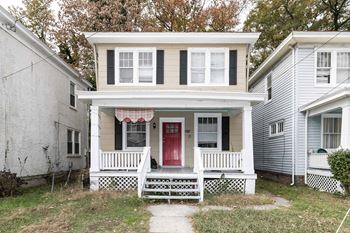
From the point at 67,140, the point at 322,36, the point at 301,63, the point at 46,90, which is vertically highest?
the point at 322,36

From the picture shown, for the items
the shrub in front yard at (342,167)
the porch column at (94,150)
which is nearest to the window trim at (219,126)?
the porch column at (94,150)

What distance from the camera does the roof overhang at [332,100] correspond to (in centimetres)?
1074

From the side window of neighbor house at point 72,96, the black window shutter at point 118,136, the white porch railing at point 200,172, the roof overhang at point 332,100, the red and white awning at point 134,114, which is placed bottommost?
the white porch railing at point 200,172

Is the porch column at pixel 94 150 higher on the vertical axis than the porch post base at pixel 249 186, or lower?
higher

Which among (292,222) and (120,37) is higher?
(120,37)

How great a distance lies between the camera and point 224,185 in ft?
36.6

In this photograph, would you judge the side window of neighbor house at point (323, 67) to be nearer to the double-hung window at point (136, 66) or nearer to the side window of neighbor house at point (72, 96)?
the double-hung window at point (136, 66)

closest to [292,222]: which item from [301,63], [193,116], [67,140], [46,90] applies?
[193,116]

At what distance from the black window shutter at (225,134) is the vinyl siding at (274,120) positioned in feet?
9.42

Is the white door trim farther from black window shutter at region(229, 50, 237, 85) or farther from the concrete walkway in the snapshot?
the concrete walkway

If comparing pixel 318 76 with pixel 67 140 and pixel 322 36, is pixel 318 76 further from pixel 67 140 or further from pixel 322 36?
pixel 67 140

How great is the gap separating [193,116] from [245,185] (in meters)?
3.80

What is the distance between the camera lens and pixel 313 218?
7645 mm

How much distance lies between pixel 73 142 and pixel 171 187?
990 cm
